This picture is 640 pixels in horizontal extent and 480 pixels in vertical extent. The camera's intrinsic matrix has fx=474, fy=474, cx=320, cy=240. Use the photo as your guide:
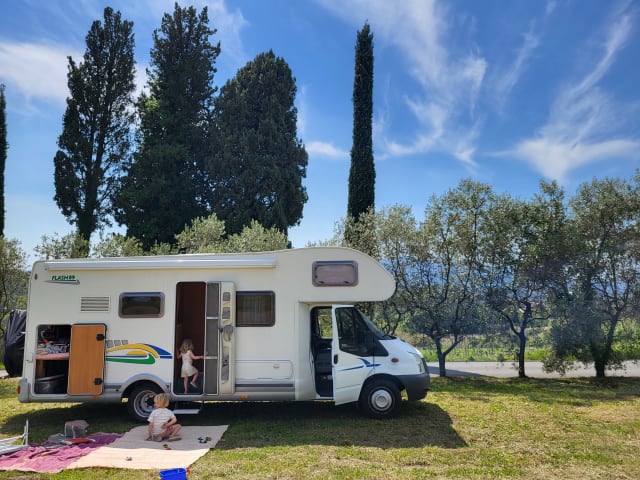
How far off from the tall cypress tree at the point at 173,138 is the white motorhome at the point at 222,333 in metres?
19.0

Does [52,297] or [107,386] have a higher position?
[52,297]

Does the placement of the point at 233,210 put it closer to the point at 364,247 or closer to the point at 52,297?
the point at 364,247

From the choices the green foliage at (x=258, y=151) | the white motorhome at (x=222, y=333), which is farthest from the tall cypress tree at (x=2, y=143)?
the white motorhome at (x=222, y=333)

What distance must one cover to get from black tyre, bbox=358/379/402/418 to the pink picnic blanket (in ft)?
13.4

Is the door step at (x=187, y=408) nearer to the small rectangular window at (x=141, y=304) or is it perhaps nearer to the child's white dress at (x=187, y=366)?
the child's white dress at (x=187, y=366)

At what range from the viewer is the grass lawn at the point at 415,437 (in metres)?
5.84

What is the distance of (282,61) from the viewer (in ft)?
101

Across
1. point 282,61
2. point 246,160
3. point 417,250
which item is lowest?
point 417,250

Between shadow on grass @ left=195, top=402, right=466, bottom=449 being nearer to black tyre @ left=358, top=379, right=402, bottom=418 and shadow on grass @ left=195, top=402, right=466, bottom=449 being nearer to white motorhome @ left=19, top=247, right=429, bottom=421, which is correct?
black tyre @ left=358, top=379, right=402, bottom=418

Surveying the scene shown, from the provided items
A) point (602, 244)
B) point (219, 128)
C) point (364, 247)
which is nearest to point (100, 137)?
point (219, 128)

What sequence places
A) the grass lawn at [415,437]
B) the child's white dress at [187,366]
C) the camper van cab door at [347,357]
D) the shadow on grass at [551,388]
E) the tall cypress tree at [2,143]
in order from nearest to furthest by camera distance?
the grass lawn at [415,437]
the camper van cab door at [347,357]
the child's white dress at [187,366]
the shadow on grass at [551,388]
the tall cypress tree at [2,143]

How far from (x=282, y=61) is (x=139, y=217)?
13475 mm

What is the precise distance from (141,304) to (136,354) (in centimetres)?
86

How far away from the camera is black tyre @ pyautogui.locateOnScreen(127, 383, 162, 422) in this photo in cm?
824
